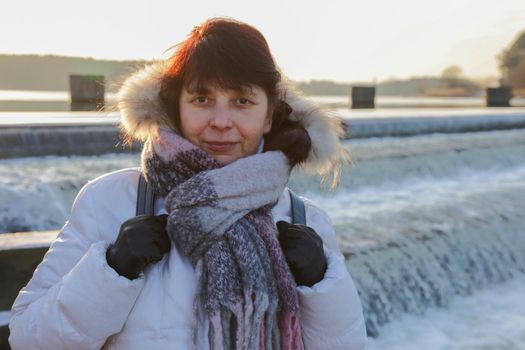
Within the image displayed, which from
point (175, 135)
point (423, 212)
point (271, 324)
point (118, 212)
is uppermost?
point (175, 135)

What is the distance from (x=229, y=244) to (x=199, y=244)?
7 cm

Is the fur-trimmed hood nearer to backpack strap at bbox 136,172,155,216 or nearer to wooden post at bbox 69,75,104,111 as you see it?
backpack strap at bbox 136,172,155,216

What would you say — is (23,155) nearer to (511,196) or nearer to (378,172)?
(378,172)

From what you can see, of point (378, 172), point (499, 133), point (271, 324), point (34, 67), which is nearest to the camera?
point (271, 324)

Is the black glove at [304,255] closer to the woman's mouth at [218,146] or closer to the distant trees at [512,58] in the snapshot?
the woman's mouth at [218,146]

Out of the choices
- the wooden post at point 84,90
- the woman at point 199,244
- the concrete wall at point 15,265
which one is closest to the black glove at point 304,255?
the woman at point 199,244

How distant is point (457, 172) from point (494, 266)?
313 cm

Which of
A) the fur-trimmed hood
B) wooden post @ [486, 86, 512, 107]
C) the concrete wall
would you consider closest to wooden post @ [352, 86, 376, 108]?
wooden post @ [486, 86, 512, 107]

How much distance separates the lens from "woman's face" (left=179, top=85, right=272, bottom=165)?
5.26ft

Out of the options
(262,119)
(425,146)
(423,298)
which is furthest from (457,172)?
(262,119)

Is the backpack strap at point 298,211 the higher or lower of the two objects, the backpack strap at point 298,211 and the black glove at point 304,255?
the higher

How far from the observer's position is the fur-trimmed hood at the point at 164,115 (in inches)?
66.2

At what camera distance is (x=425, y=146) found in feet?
27.7

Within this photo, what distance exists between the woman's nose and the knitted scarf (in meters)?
0.07
